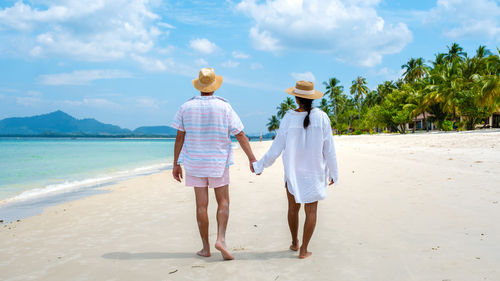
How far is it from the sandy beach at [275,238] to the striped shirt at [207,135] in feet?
2.97

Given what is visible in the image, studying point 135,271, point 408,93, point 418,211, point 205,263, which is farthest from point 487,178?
point 408,93

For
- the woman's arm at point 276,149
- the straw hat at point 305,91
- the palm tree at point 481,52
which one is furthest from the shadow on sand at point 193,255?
the palm tree at point 481,52

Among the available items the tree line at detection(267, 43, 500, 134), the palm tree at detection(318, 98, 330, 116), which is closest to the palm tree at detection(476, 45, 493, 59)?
the tree line at detection(267, 43, 500, 134)

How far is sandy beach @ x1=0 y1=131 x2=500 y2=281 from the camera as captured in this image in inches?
121

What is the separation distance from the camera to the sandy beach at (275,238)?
10.1ft

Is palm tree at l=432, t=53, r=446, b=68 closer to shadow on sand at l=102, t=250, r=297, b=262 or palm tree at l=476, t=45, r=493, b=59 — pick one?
palm tree at l=476, t=45, r=493, b=59

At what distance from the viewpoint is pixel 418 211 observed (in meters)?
4.98

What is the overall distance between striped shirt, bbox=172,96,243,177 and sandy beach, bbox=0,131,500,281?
0.90m

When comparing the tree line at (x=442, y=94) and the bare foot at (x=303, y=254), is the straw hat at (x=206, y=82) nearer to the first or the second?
the bare foot at (x=303, y=254)

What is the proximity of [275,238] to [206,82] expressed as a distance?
6.35 ft

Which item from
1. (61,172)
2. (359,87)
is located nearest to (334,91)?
(359,87)

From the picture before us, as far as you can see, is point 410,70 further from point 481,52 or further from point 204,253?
point 204,253

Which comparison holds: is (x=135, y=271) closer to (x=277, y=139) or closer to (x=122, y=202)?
(x=277, y=139)

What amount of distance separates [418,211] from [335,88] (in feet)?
252
